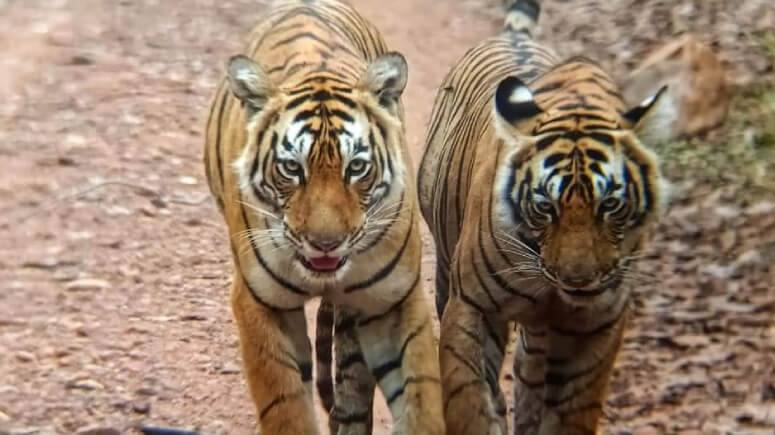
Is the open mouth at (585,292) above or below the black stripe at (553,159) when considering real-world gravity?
below

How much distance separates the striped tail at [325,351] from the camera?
5508 mm

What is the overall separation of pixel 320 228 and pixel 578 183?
2.71ft

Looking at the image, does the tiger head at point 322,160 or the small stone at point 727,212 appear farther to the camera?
the small stone at point 727,212

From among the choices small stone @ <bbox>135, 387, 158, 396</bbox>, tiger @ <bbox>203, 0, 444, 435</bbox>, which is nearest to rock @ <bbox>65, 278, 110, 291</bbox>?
small stone @ <bbox>135, 387, 158, 396</bbox>

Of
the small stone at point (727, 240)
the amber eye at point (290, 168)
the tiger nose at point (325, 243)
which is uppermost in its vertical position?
the amber eye at point (290, 168)

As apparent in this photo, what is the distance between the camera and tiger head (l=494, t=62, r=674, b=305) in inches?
159

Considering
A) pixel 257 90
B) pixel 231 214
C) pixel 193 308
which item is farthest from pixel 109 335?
pixel 257 90

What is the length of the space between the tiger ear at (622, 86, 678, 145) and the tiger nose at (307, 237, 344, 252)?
1091 mm

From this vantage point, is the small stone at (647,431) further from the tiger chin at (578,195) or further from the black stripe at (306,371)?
the black stripe at (306,371)

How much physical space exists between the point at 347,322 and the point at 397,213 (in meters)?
0.82

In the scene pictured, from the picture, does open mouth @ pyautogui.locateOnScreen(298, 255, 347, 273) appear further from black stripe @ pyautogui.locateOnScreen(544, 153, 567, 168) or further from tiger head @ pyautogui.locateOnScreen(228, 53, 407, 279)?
black stripe @ pyautogui.locateOnScreen(544, 153, 567, 168)

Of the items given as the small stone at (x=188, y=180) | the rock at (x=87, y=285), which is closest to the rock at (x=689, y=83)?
the small stone at (x=188, y=180)

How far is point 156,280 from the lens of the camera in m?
6.57

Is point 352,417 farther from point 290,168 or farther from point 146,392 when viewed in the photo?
point 290,168
